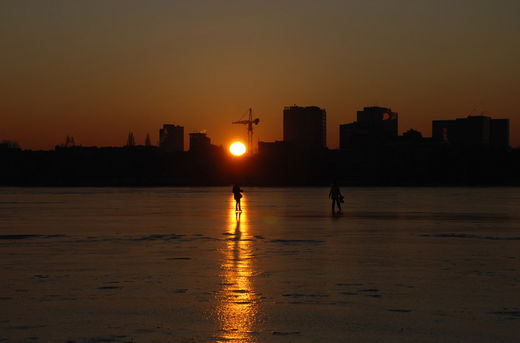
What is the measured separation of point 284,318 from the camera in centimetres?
941

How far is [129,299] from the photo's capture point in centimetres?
1086

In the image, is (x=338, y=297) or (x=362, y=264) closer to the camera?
(x=338, y=297)

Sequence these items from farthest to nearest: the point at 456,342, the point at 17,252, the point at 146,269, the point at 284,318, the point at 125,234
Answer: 1. the point at 125,234
2. the point at 17,252
3. the point at 146,269
4. the point at 284,318
5. the point at 456,342

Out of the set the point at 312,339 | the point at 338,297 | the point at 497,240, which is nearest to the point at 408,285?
the point at 338,297

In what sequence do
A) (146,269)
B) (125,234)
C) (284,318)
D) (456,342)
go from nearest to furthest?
(456,342), (284,318), (146,269), (125,234)

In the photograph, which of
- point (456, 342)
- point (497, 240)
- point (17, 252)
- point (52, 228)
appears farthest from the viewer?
point (52, 228)

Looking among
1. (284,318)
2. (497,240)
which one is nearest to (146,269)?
(284,318)

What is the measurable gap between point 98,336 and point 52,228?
1792 centimetres

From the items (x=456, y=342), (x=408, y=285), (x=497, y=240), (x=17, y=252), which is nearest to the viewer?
(x=456, y=342)

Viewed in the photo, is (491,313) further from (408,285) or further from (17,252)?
(17,252)

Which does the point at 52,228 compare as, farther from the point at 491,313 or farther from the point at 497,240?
the point at 491,313

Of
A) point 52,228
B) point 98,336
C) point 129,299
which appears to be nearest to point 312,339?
point 98,336

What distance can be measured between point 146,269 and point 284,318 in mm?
5537

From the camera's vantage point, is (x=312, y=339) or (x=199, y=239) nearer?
(x=312, y=339)
